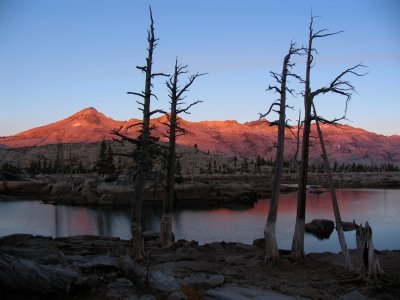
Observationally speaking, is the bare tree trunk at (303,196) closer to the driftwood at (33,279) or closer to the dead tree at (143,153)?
the dead tree at (143,153)

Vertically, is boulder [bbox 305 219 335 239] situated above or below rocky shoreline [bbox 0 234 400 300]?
below

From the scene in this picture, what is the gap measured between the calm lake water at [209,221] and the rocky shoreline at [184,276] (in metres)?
10.6

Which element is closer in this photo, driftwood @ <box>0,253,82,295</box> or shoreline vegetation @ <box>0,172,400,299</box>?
driftwood @ <box>0,253,82,295</box>

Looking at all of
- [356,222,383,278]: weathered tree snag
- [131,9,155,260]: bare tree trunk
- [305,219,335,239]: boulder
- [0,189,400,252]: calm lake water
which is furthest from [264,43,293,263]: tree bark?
[305,219,335,239]: boulder

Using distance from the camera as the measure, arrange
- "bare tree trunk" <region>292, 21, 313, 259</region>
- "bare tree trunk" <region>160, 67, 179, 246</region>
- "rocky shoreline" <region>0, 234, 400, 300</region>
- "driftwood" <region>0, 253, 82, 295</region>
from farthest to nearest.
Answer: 1. "bare tree trunk" <region>160, 67, 179, 246</region>
2. "bare tree trunk" <region>292, 21, 313, 259</region>
3. "rocky shoreline" <region>0, 234, 400, 300</region>
4. "driftwood" <region>0, 253, 82, 295</region>

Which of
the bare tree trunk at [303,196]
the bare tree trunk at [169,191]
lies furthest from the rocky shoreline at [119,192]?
the bare tree trunk at [303,196]

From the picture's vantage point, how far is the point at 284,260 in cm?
1820

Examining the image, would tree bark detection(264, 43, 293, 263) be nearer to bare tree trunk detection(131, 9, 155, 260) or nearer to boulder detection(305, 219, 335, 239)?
bare tree trunk detection(131, 9, 155, 260)

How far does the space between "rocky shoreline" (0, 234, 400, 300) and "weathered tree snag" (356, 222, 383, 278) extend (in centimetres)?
33

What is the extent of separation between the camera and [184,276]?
14.5m

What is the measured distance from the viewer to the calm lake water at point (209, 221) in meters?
33.4

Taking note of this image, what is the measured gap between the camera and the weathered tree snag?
1484 centimetres

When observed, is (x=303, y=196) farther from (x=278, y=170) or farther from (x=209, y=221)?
(x=209, y=221)

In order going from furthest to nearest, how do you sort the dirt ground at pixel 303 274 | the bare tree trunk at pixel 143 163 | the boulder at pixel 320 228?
the boulder at pixel 320 228 → the bare tree trunk at pixel 143 163 → the dirt ground at pixel 303 274
